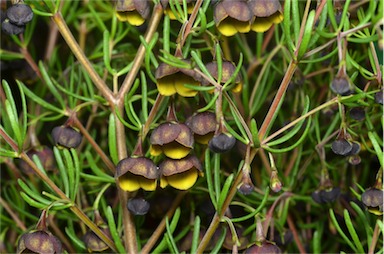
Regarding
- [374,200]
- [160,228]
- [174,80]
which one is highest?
[174,80]

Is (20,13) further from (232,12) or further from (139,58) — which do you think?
(232,12)

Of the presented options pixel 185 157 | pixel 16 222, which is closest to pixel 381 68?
pixel 185 157

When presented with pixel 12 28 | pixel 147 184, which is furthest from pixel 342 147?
pixel 12 28

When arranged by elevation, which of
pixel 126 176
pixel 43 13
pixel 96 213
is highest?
pixel 43 13

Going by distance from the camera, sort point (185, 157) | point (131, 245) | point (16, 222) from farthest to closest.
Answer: point (16, 222), point (131, 245), point (185, 157)

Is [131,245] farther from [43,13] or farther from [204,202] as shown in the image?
[43,13]

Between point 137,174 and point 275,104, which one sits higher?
point 275,104

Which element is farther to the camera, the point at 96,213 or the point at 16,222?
the point at 16,222

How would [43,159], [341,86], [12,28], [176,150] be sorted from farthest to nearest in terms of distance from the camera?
[43,159] → [12,28] → [176,150] → [341,86]
